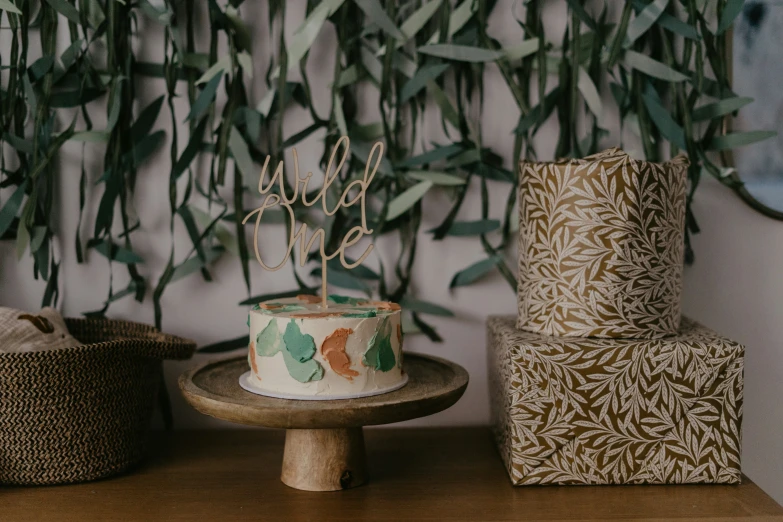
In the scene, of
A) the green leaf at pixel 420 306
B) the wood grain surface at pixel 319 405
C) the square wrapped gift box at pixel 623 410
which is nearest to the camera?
the wood grain surface at pixel 319 405

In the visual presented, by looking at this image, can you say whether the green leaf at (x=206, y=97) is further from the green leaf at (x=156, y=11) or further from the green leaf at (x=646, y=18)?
the green leaf at (x=646, y=18)


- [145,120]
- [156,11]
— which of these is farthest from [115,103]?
[156,11]

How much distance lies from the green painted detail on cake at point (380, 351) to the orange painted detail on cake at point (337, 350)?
0.03 meters

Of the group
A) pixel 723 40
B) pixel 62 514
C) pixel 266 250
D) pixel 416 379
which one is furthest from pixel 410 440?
pixel 723 40

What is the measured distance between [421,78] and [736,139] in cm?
53

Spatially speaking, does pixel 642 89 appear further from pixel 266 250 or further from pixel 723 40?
pixel 266 250

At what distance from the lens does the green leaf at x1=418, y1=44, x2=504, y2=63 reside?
1161 millimetres

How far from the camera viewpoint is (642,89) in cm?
119

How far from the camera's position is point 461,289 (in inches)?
49.3

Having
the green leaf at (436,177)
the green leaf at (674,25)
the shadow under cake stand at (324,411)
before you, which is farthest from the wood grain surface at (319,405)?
the green leaf at (674,25)

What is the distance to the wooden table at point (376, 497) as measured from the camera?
90 centimetres

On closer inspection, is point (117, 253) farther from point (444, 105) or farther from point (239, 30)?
point (444, 105)

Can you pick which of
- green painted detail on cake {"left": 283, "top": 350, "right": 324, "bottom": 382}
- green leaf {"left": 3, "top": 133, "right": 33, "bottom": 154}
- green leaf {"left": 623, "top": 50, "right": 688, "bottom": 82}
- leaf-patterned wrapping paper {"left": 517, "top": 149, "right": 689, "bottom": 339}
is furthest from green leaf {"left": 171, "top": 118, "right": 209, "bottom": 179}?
green leaf {"left": 623, "top": 50, "right": 688, "bottom": 82}

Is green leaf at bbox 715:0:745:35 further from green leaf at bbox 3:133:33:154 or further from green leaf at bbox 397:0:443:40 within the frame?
green leaf at bbox 3:133:33:154
